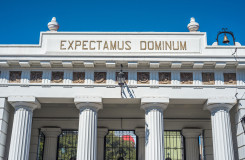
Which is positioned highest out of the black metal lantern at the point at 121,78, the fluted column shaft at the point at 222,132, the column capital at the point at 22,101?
the black metal lantern at the point at 121,78

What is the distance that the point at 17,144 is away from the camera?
1975 centimetres

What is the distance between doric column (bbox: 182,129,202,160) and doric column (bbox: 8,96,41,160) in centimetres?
1184

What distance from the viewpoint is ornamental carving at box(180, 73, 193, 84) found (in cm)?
2112

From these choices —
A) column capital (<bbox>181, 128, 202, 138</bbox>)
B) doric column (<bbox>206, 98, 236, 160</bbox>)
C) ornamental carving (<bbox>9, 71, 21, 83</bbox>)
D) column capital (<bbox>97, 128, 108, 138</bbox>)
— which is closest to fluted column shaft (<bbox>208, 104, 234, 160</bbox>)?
doric column (<bbox>206, 98, 236, 160</bbox>)

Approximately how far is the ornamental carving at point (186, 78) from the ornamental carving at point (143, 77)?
7.17 feet

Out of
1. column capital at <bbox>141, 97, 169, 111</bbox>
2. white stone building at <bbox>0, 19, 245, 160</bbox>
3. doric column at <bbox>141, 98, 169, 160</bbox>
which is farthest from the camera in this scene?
column capital at <bbox>141, 97, 169, 111</bbox>

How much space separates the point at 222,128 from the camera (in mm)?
20172

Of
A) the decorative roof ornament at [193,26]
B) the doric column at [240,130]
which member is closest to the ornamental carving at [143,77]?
the decorative roof ornament at [193,26]

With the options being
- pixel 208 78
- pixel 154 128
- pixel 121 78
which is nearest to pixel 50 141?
pixel 121 78

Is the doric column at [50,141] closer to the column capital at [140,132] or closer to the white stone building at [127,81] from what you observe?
the white stone building at [127,81]

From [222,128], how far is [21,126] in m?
12.4

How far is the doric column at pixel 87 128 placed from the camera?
1958 cm

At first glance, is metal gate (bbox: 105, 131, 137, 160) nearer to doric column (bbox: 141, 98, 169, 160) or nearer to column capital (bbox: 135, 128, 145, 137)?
column capital (bbox: 135, 128, 145, 137)

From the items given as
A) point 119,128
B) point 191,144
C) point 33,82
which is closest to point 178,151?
point 191,144
